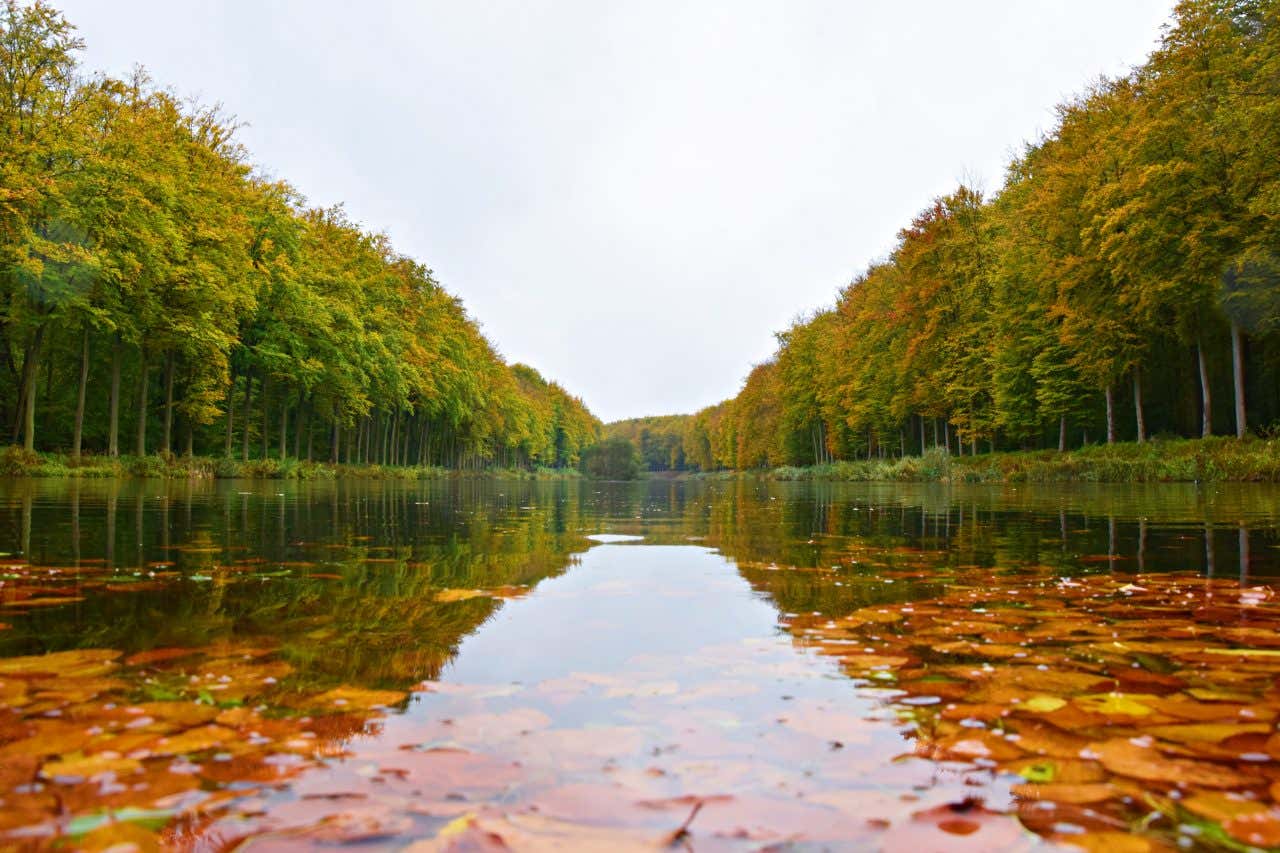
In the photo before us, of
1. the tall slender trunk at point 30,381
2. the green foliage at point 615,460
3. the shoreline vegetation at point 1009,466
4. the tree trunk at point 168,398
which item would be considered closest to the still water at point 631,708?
the shoreline vegetation at point 1009,466

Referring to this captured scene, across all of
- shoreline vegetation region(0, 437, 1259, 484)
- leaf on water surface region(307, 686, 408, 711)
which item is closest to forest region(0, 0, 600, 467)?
shoreline vegetation region(0, 437, 1259, 484)

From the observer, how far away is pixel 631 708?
229 centimetres

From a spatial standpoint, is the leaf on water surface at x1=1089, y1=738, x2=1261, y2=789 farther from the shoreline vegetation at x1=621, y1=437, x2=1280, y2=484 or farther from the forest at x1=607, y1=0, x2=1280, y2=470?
the forest at x1=607, y1=0, x2=1280, y2=470

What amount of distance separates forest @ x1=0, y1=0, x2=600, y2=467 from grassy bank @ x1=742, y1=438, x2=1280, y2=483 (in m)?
28.1

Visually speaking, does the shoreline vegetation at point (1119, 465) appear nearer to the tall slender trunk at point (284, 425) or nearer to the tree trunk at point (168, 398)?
the tall slender trunk at point (284, 425)

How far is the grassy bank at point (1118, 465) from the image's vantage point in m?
19.2

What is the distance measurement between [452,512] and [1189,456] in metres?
22.2

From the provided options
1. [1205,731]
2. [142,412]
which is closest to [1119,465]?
[1205,731]

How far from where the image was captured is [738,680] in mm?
2629

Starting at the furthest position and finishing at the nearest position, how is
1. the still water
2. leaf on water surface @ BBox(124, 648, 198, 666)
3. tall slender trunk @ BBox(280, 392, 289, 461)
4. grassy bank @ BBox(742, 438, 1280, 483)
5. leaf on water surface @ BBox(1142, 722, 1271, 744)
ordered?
tall slender trunk @ BBox(280, 392, 289, 461), grassy bank @ BBox(742, 438, 1280, 483), leaf on water surface @ BBox(124, 648, 198, 666), leaf on water surface @ BBox(1142, 722, 1271, 744), the still water

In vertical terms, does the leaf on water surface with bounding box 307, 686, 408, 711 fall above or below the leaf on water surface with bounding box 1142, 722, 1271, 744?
above

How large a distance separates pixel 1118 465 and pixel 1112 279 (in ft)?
23.5

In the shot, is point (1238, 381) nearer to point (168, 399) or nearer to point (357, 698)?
point (357, 698)

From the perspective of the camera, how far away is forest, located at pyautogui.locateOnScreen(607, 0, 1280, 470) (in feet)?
70.1
